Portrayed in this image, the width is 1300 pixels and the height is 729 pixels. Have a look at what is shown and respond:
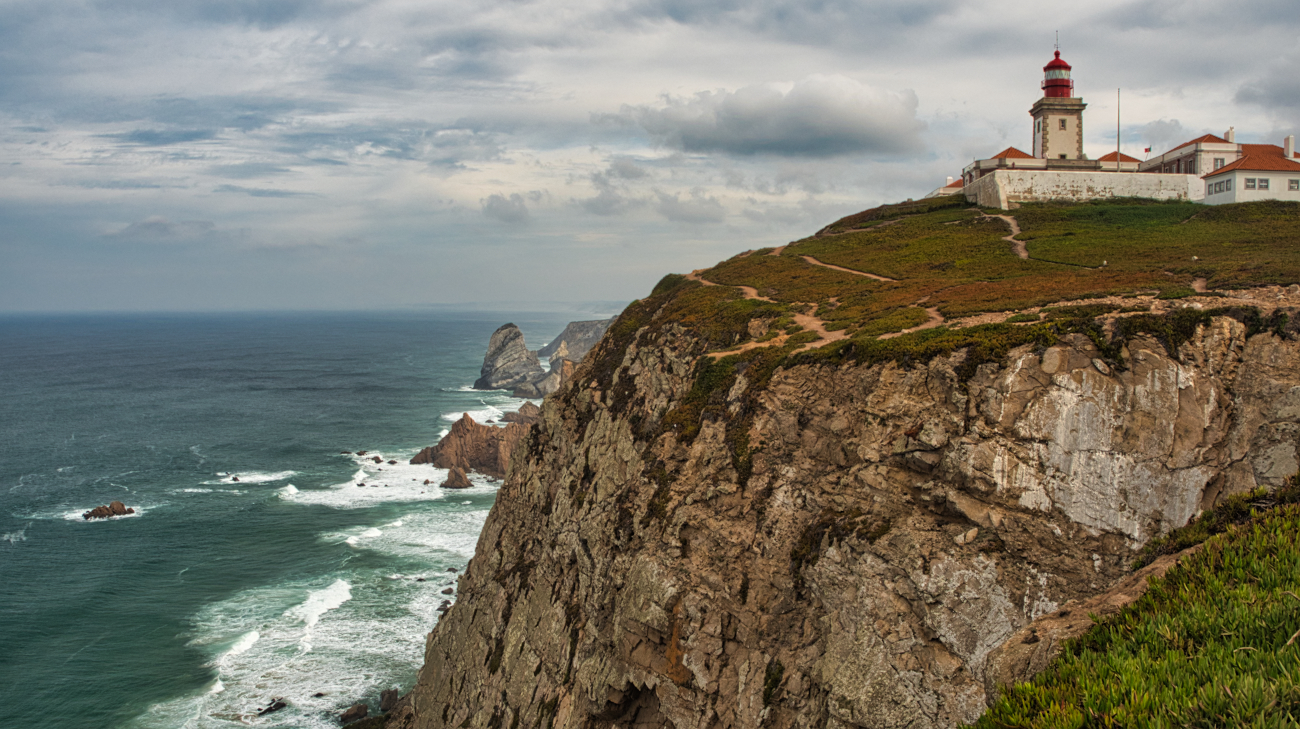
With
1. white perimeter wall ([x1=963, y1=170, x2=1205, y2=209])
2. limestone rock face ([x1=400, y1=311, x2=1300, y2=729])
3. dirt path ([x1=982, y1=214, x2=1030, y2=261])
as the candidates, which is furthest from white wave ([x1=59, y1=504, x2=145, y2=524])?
white perimeter wall ([x1=963, y1=170, x2=1205, y2=209])

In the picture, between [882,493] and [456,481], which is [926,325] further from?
A: [456,481]

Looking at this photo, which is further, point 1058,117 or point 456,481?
point 456,481

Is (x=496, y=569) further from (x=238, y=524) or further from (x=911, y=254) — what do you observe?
(x=238, y=524)

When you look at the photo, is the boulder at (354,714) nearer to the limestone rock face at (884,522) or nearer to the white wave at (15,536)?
the limestone rock face at (884,522)

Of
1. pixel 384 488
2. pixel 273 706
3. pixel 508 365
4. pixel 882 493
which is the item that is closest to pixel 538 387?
pixel 508 365

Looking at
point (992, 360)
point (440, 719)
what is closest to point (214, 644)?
point (440, 719)

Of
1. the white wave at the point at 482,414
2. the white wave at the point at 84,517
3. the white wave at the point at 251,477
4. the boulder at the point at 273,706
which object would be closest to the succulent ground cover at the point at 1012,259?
the boulder at the point at 273,706

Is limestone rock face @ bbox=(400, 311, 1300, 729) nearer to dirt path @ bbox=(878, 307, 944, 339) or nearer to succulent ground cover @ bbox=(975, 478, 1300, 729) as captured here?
dirt path @ bbox=(878, 307, 944, 339)
